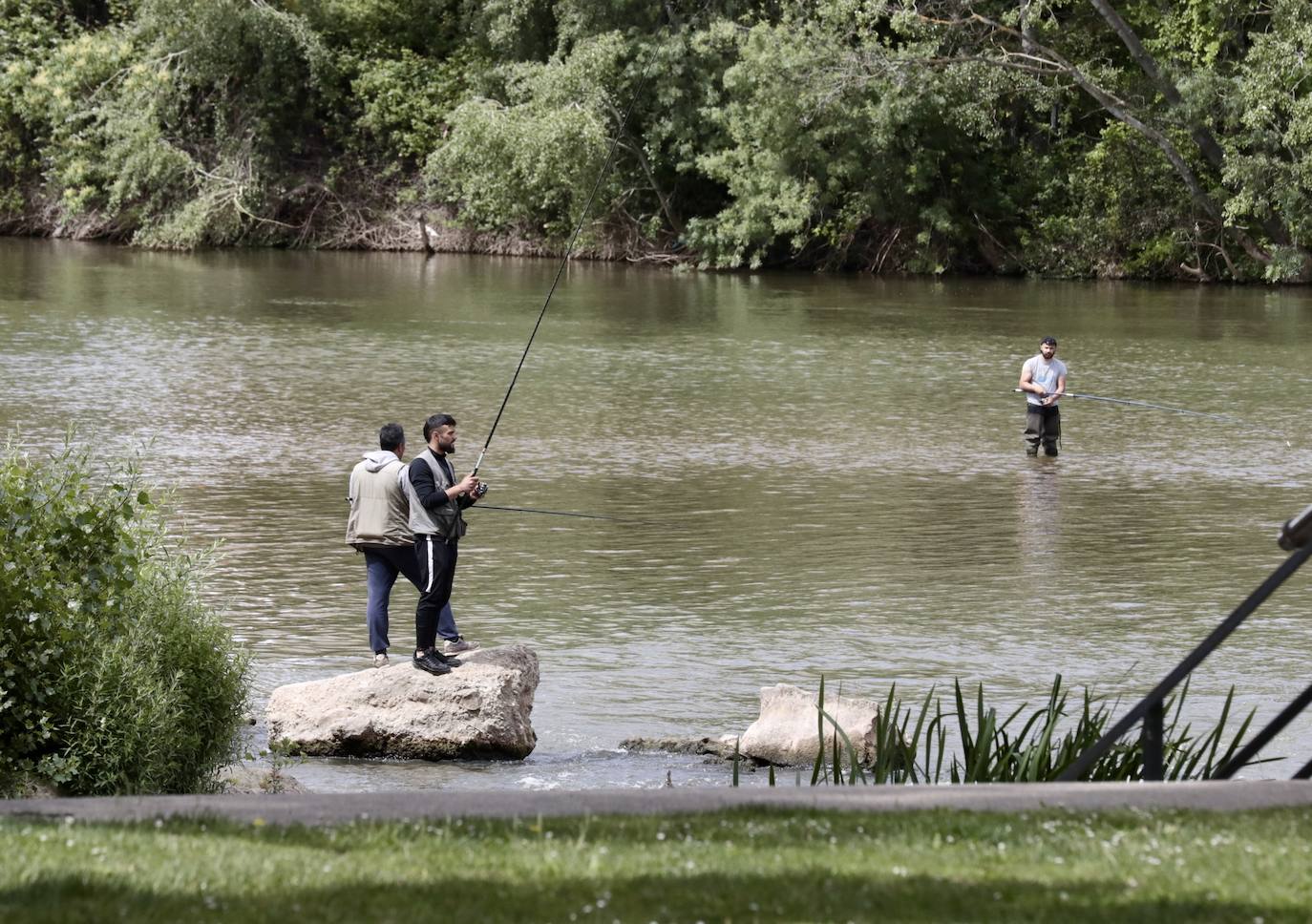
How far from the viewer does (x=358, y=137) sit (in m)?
63.4

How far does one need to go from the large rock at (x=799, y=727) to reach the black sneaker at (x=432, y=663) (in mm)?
1844

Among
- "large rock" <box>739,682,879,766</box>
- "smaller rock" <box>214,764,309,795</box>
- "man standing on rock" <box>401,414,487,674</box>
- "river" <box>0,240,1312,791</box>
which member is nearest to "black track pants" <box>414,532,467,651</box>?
"man standing on rock" <box>401,414,487,674</box>

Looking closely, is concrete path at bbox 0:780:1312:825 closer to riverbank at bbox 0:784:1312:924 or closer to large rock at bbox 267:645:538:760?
riverbank at bbox 0:784:1312:924

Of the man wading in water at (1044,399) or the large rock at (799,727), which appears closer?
the large rock at (799,727)

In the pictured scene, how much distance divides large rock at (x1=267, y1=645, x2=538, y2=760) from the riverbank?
4.50 meters

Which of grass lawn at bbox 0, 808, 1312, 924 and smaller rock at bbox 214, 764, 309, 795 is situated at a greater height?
grass lawn at bbox 0, 808, 1312, 924

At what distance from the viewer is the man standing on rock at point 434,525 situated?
457 inches

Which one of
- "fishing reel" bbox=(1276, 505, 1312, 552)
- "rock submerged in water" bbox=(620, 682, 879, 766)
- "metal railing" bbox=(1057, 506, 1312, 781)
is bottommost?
"rock submerged in water" bbox=(620, 682, 879, 766)

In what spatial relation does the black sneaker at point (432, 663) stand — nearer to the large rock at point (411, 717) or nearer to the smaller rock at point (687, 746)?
the large rock at point (411, 717)

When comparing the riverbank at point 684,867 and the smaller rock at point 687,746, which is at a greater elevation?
the riverbank at point 684,867

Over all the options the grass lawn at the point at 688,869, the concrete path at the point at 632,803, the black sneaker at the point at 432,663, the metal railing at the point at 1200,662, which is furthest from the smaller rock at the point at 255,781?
the metal railing at the point at 1200,662

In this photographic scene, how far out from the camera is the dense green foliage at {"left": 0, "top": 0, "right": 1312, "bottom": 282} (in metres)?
48.2

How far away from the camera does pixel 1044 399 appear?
72.0 ft

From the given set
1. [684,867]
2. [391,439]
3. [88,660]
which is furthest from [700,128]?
[684,867]
